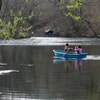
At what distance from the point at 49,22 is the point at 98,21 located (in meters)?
16.2

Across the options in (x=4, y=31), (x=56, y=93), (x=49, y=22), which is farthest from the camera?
(x=49, y=22)

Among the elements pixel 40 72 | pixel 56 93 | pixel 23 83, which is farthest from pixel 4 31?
pixel 40 72

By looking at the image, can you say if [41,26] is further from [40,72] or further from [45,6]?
[40,72]

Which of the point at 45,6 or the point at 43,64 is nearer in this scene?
the point at 43,64

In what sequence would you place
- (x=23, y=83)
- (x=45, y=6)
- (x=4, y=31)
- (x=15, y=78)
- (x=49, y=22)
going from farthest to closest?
(x=49, y=22)
(x=45, y=6)
(x=15, y=78)
(x=23, y=83)
(x=4, y=31)

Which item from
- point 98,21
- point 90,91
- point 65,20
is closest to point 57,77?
point 90,91

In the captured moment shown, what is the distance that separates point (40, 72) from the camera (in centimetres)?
3353

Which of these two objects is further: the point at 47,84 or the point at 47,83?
the point at 47,83

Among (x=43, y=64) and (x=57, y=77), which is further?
(x=43, y=64)

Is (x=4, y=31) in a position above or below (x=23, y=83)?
above

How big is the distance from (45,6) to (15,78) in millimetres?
72077

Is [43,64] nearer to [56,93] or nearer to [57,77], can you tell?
[57,77]

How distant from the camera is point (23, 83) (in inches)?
1077

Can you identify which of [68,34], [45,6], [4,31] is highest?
[4,31]
